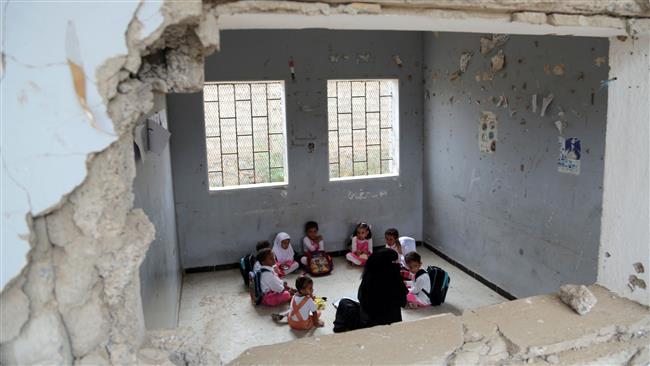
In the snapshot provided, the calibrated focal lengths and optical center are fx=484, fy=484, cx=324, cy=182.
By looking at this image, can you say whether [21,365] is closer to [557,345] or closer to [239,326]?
[557,345]

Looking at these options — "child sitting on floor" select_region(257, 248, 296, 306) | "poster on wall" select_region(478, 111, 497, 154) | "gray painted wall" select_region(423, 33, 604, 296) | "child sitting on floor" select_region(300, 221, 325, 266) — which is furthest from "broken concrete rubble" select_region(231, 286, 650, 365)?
"child sitting on floor" select_region(300, 221, 325, 266)

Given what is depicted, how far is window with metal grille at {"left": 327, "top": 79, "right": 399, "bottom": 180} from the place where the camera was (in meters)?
5.72

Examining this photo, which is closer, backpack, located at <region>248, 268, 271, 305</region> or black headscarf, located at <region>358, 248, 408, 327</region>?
black headscarf, located at <region>358, 248, 408, 327</region>

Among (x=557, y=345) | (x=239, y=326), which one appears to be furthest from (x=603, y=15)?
(x=239, y=326)

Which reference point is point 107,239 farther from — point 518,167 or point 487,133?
point 487,133

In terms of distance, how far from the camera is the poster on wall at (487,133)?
4594mm

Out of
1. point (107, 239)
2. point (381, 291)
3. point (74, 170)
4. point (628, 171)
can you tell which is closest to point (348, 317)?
point (381, 291)

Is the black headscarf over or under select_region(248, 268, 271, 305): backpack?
over

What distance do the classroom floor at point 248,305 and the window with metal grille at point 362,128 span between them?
1200 mm

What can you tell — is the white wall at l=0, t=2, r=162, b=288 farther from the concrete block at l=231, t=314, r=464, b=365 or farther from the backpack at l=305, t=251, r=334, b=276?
the backpack at l=305, t=251, r=334, b=276

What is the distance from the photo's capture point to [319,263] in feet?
17.3

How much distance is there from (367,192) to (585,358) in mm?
4345

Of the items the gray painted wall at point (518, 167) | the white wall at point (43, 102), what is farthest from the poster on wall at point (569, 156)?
the white wall at point (43, 102)

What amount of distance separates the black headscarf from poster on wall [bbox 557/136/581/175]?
5.26 feet
